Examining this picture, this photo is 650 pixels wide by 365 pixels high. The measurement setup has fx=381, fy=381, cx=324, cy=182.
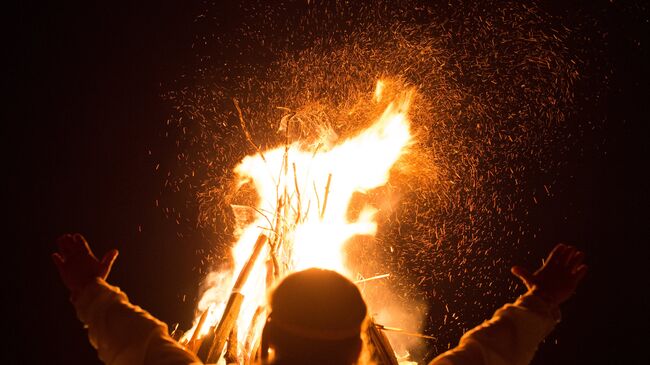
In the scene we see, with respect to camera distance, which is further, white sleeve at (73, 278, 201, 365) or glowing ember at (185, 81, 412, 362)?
glowing ember at (185, 81, 412, 362)

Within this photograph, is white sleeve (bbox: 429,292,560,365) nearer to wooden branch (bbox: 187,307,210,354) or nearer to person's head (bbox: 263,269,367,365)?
person's head (bbox: 263,269,367,365)

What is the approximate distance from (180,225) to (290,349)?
1003cm

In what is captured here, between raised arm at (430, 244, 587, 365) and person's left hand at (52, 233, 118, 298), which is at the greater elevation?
person's left hand at (52, 233, 118, 298)

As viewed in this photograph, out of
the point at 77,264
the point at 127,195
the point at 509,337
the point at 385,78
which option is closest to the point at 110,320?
the point at 77,264

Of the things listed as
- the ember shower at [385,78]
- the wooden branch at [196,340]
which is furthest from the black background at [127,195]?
the wooden branch at [196,340]

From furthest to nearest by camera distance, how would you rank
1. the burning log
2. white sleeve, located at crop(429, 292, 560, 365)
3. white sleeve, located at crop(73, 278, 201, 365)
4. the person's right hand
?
the burning log
the person's right hand
white sleeve, located at crop(429, 292, 560, 365)
white sleeve, located at crop(73, 278, 201, 365)

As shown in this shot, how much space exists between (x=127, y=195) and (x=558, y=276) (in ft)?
33.9

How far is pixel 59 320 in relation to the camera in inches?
349

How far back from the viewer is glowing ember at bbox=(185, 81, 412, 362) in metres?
2.97

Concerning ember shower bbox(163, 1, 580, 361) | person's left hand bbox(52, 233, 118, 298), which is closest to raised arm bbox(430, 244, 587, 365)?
person's left hand bbox(52, 233, 118, 298)

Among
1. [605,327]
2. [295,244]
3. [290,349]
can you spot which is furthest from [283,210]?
[605,327]

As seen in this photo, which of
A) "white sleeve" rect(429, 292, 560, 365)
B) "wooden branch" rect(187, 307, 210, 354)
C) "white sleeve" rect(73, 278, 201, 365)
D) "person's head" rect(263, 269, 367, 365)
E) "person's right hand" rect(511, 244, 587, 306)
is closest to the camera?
"person's head" rect(263, 269, 367, 365)

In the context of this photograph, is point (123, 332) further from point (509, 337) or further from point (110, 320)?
point (509, 337)

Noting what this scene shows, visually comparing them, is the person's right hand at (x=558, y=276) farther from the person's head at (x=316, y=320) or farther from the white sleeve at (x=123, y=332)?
the white sleeve at (x=123, y=332)
